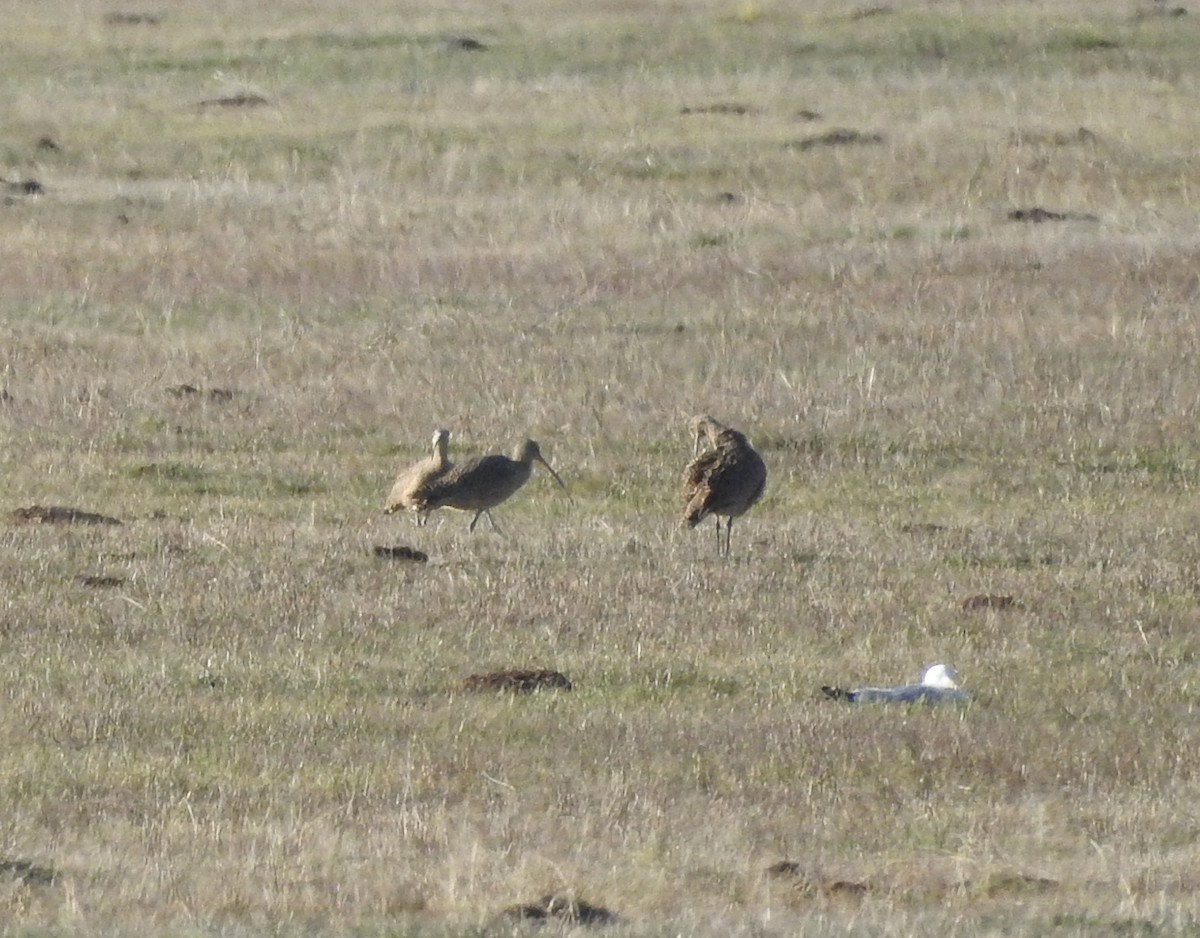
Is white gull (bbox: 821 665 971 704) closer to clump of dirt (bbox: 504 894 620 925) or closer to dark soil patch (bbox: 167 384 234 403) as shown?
clump of dirt (bbox: 504 894 620 925)

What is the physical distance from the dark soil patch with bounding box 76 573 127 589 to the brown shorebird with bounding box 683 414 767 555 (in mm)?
2833

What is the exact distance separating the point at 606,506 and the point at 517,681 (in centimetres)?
463

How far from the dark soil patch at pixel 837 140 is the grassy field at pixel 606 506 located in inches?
7.7

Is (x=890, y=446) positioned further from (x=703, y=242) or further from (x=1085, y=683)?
(x=703, y=242)

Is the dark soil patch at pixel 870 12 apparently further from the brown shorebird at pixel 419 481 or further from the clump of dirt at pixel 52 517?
the clump of dirt at pixel 52 517

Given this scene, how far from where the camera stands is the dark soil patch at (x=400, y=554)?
40.0 feet

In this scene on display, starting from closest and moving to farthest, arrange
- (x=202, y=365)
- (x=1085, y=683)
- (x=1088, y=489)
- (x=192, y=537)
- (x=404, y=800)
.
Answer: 1. (x=404, y=800)
2. (x=1085, y=683)
3. (x=192, y=537)
4. (x=1088, y=489)
5. (x=202, y=365)

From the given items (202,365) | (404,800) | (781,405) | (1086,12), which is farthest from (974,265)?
(1086,12)

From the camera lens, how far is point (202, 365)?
1853 cm

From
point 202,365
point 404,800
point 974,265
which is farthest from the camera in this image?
point 974,265

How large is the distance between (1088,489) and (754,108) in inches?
713


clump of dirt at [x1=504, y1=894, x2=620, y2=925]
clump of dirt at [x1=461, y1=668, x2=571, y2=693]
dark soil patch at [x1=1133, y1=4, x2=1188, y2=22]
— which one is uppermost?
dark soil patch at [x1=1133, y1=4, x2=1188, y2=22]

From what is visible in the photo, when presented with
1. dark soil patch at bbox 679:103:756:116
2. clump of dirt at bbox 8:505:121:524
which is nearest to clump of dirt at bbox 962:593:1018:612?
clump of dirt at bbox 8:505:121:524

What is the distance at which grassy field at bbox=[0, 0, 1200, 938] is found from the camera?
7.52 meters
